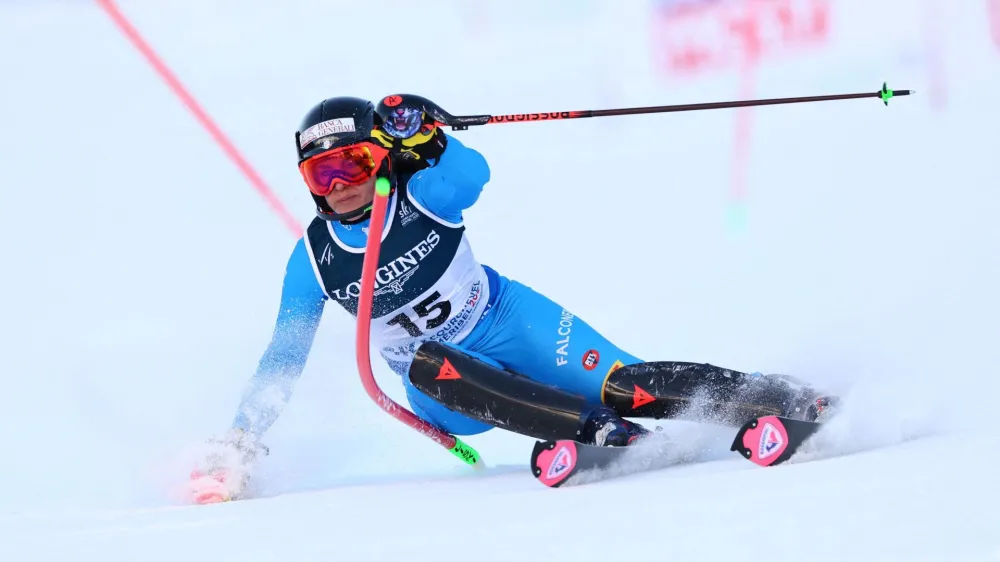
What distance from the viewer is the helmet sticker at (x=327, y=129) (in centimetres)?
307

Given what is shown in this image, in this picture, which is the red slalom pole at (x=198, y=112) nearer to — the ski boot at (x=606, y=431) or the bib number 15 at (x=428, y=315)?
the bib number 15 at (x=428, y=315)

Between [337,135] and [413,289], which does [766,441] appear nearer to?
[413,289]

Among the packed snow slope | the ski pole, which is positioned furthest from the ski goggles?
the packed snow slope

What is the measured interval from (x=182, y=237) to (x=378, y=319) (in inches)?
132

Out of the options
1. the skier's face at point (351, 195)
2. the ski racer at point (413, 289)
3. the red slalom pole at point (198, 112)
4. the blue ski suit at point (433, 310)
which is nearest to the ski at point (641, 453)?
the ski racer at point (413, 289)

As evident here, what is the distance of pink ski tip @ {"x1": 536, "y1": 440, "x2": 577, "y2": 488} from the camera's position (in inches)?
100.0

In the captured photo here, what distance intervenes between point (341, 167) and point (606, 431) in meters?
1.06

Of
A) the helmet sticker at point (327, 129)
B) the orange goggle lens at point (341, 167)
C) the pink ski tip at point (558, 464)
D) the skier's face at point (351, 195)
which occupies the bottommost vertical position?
the pink ski tip at point (558, 464)

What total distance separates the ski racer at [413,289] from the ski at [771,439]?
0.49 m

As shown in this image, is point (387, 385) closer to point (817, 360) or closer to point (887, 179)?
point (817, 360)

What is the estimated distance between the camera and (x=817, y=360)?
3.22 m

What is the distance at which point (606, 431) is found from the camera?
274cm

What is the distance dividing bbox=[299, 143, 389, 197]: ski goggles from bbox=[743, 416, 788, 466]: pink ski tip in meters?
1.32

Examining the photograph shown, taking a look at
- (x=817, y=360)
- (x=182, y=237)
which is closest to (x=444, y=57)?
(x=182, y=237)
